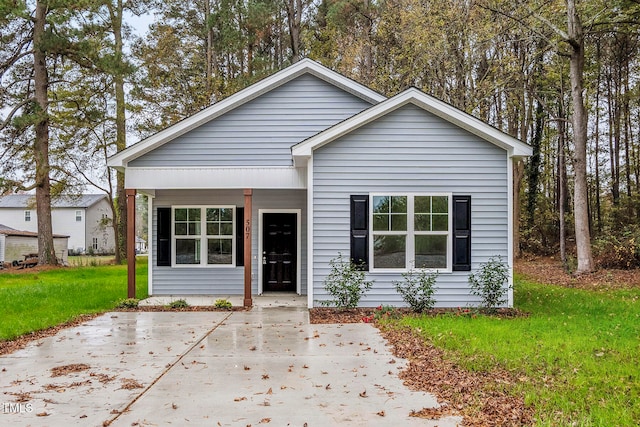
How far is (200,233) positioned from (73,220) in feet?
122

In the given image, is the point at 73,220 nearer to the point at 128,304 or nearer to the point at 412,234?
the point at 128,304

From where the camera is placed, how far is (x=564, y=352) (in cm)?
616

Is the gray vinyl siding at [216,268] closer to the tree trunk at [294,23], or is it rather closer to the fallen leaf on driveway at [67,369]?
the fallen leaf on driveway at [67,369]

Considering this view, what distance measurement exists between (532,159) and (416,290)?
673 inches

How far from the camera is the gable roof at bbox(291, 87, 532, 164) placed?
31.5 ft

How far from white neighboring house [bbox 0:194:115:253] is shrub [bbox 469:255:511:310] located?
3962 cm

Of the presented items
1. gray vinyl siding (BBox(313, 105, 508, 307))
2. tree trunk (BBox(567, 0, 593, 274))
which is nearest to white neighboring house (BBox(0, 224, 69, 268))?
gray vinyl siding (BBox(313, 105, 508, 307))

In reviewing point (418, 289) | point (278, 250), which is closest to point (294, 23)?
point (278, 250)

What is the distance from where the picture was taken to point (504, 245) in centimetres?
985

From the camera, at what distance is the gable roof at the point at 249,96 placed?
11.3 meters

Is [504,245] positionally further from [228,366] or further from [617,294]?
[228,366]

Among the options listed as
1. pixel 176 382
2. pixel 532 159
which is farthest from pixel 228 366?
pixel 532 159

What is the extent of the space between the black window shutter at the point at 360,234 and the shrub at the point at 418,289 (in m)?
0.78

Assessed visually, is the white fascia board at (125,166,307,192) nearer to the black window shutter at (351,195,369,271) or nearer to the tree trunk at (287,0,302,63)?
the black window shutter at (351,195,369,271)
